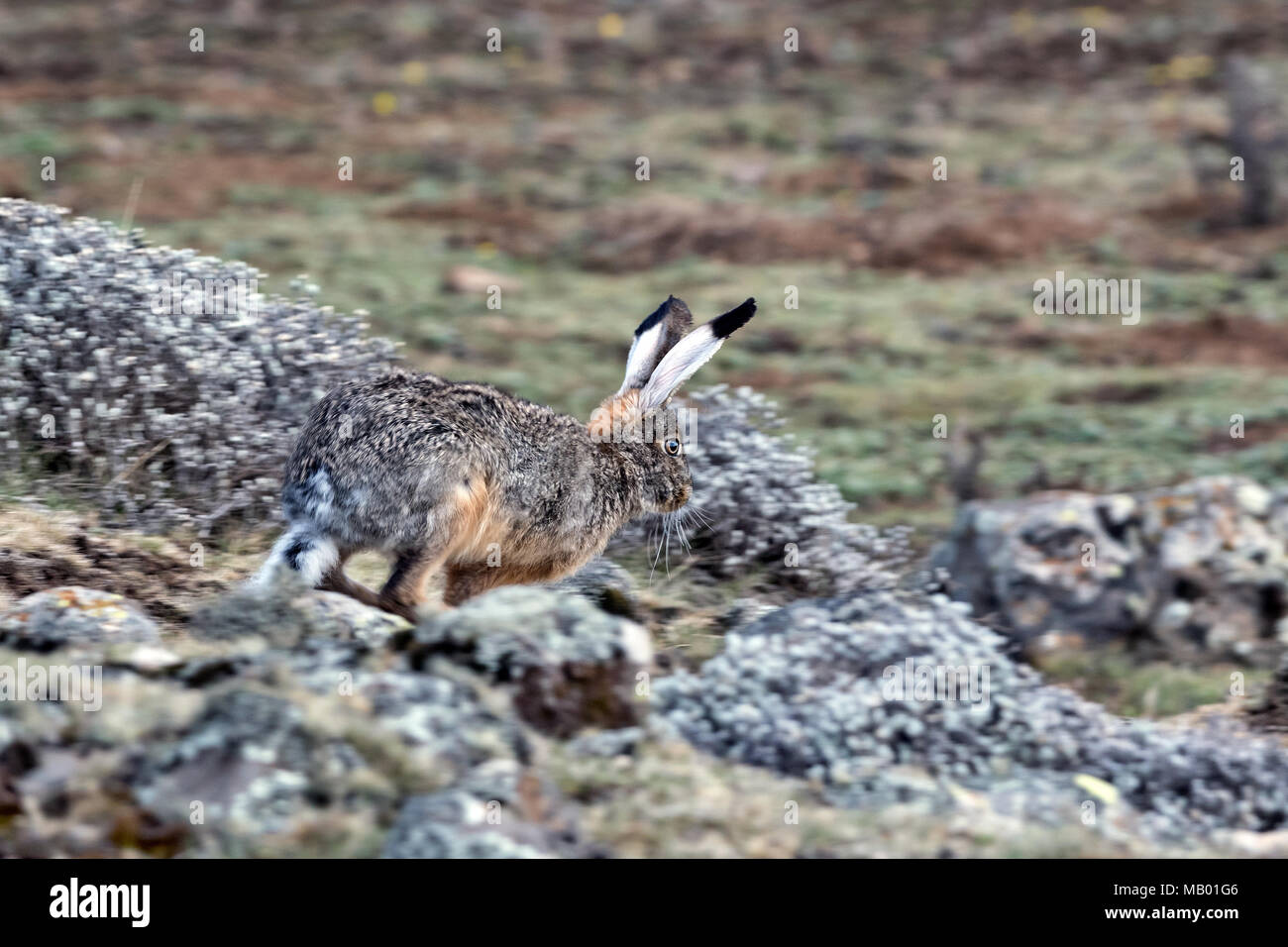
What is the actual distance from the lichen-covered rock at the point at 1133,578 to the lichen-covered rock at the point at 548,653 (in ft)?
8.39

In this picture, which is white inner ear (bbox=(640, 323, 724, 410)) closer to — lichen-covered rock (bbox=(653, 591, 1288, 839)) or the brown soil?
lichen-covered rock (bbox=(653, 591, 1288, 839))

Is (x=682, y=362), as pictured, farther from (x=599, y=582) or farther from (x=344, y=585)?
(x=344, y=585)

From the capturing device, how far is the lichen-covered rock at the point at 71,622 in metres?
5.77

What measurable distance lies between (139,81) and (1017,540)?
17.9 meters

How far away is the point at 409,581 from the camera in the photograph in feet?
21.4

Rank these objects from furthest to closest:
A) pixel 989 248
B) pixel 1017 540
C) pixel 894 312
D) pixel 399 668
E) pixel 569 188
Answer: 1. pixel 569 188
2. pixel 989 248
3. pixel 894 312
4. pixel 1017 540
5. pixel 399 668

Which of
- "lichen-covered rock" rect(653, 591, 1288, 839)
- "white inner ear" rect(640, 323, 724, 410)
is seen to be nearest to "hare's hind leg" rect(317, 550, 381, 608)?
"lichen-covered rock" rect(653, 591, 1288, 839)

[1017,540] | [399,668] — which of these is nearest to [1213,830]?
[1017,540]


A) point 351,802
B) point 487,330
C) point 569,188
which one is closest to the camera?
point 351,802

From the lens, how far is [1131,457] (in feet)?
37.5

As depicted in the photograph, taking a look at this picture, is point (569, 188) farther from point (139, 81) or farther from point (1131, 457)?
point (1131, 457)

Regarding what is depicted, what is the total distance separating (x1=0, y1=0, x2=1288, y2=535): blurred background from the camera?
42.2 feet

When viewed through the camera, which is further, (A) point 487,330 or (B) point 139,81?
(B) point 139,81

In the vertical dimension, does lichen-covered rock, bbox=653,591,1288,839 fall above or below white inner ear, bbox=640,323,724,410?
below
